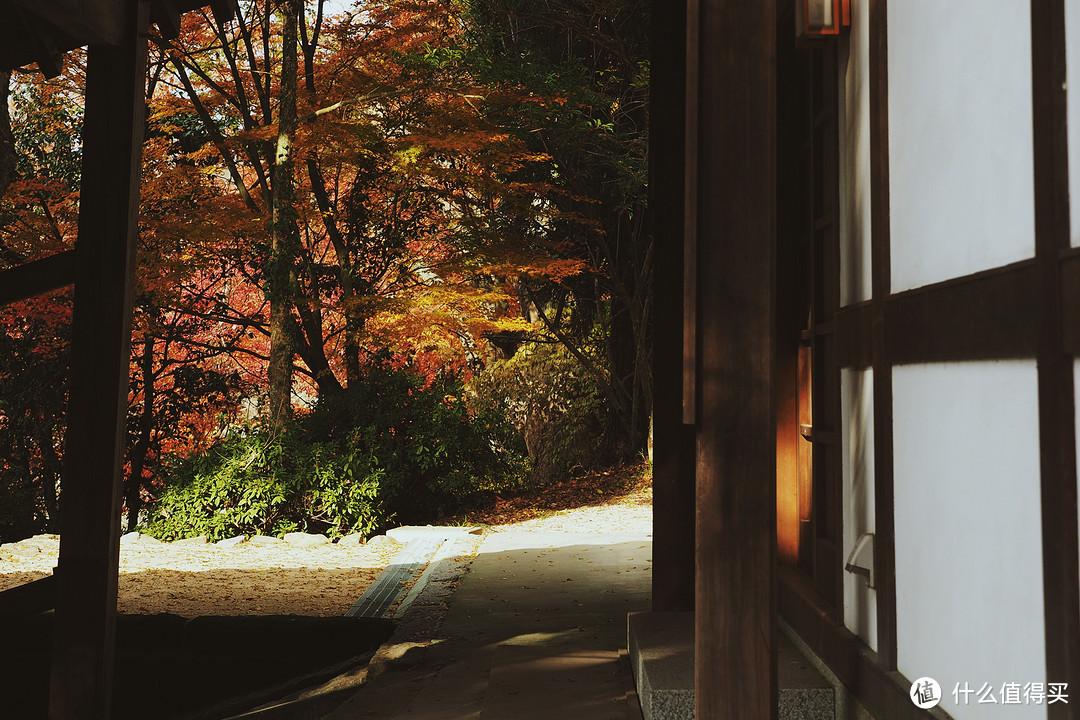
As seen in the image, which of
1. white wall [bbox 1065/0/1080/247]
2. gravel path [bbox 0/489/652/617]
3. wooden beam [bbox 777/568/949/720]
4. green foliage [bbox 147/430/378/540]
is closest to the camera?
white wall [bbox 1065/0/1080/247]

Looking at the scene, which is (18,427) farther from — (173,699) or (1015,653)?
(1015,653)

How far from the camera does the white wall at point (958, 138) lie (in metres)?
1.83

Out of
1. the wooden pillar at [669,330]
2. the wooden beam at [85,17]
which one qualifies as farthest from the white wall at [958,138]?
the wooden beam at [85,17]

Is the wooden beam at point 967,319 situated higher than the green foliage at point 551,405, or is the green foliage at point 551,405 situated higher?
the wooden beam at point 967,319

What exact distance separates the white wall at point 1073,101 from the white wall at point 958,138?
0.15 m

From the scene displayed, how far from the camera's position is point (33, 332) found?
1188 centimetres

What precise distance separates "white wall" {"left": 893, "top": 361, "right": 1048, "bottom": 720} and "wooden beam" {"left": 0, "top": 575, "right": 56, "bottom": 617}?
3.21m

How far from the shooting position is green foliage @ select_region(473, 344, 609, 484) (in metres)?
15.3

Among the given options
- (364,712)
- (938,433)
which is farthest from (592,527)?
(938,433)

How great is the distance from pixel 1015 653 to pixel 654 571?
9.24ft

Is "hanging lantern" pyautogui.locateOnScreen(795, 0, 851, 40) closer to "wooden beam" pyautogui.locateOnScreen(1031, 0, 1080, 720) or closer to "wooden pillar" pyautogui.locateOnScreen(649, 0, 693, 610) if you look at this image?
"wooden pillar" pyautogui.locateOnScreen(649, 0, 693, 610)

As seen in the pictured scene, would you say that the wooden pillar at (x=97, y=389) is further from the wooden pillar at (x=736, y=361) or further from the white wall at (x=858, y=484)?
the white wall at (x=858, y=484)

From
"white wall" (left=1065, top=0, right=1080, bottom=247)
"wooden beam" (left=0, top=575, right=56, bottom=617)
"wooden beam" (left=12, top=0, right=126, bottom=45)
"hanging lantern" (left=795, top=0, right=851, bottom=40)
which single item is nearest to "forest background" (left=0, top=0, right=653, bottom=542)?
"wooden beam" (left=0, top=575, right=56, bottom=617)

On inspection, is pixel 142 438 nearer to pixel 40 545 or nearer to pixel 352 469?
pixel 40 545
